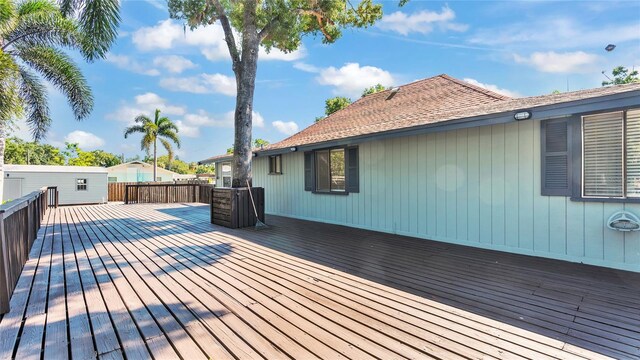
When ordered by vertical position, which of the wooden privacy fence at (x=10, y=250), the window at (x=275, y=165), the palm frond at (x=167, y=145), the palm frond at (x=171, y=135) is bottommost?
the wooden privacy fence at (x=10, y=250)

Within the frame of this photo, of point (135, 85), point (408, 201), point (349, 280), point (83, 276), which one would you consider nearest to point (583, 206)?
point (408, 201)

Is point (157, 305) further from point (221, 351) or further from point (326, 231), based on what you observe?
point (326, 231)

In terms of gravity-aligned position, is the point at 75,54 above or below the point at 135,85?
below

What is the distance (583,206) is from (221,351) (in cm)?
459

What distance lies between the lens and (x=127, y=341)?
6.57 ft

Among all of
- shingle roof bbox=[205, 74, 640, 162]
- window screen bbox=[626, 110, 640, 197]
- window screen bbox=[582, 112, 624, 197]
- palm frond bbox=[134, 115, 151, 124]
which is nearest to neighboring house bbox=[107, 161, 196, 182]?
palm frond bbox=[134, 115, 151, 124]

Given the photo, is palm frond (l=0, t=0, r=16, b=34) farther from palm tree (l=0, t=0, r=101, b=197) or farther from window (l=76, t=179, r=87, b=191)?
window (l=76, t=179, r=87, b=191)

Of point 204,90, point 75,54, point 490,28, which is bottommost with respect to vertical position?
point 75,54

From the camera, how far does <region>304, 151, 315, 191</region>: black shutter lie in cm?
784

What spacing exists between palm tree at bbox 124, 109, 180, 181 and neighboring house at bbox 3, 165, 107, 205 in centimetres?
393

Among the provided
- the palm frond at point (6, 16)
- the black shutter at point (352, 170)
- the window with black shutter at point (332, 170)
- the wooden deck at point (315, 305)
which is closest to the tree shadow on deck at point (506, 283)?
the wooden deck at point (315, 305)

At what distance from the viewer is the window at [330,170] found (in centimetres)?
721

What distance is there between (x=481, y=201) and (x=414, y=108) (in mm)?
3050

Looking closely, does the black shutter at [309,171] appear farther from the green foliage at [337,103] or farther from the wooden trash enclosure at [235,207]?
the green foliage at [337,103]
